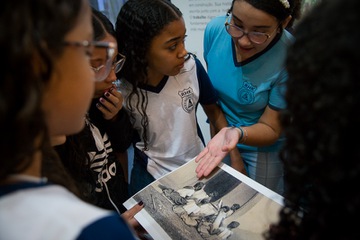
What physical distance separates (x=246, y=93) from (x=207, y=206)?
19.5 inches

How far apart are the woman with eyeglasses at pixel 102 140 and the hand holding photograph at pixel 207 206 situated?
11cm

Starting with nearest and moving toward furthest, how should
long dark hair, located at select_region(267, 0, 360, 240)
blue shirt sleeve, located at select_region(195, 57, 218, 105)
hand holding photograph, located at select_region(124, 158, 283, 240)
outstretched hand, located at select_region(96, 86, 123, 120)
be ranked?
long dark hair, located at select_region(267, 0, 360, 240), hand holding photograph, located at select_region(124, 158, 283, 240), outstretched hand, located at select_region(96, 86, 123, 120), blue shirt sleeve, located at select_region(195, 57, 218, 105)

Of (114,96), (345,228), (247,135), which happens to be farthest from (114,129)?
(345,228)

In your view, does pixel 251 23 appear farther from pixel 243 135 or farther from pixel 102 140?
pixel 102 140

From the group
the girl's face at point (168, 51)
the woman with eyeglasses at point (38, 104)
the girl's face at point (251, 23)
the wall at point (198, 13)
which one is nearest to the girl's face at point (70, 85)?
the woman with eyeglasses at point (38, 104)

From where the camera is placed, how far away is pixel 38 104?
0.38m

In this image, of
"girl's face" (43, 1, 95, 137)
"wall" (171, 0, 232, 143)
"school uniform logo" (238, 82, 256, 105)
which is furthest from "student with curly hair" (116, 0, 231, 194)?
"wall" (171, 0, 232, 143)

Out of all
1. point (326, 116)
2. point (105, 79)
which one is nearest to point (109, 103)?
point (105, 79)

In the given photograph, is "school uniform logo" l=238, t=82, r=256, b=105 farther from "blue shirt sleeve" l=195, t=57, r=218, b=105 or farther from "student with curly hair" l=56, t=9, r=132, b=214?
"student with curly hair" l=56, t=9, r=132, b=214

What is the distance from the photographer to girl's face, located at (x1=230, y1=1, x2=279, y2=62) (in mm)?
1054

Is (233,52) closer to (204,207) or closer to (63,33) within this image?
(204,207)

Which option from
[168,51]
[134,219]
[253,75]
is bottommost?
[134,219]

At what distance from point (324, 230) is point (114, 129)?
28.6 inches

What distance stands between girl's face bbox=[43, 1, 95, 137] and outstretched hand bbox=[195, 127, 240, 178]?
57cm
